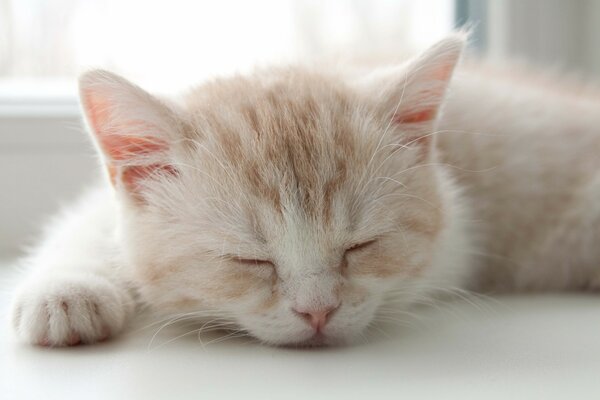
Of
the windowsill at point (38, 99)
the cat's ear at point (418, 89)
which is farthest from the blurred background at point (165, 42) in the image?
the cat's ear at point (418, 89)

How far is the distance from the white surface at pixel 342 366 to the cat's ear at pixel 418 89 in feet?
1.12

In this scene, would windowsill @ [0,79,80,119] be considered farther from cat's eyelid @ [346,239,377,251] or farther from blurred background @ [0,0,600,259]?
cat's eyelid @ [346,239,377,251]

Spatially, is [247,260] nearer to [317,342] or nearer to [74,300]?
[317,342]

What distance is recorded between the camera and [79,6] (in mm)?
2209

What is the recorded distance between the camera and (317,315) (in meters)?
1.16

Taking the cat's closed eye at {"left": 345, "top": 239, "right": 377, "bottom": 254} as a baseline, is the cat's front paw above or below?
below

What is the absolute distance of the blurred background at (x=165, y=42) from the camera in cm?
216

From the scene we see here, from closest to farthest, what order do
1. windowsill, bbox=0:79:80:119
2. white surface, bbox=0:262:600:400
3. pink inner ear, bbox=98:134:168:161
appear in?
white surface, bbox=0:262:600:400 → pink inner ear, bbox=98:134:168:161 → windowsill, bbox=0:79:80:119

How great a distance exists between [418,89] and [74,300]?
65cm

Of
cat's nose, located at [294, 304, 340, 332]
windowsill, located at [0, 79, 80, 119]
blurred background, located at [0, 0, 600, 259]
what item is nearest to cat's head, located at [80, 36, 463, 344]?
cat's nose, located at [294, 304, 340, 332]

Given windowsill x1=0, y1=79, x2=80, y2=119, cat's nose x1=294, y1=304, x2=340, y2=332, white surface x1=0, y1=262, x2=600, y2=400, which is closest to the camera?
white surface x1=0, y1=262, x2=600, y2=400

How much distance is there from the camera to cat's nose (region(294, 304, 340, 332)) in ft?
3.80

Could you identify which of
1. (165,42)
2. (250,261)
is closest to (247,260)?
(250,261)

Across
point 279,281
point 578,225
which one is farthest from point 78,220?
point 578,225
